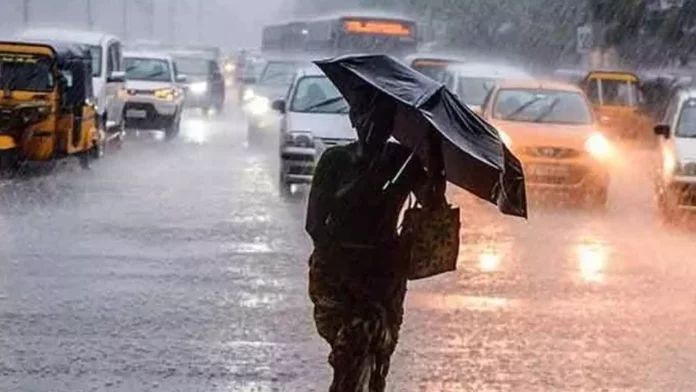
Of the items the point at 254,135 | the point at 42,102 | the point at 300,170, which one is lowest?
the point at 254,135

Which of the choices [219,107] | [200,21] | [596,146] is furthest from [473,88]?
[200,21]

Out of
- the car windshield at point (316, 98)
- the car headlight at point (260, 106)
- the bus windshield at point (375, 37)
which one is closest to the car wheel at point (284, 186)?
the car windshield at point (316, 98)

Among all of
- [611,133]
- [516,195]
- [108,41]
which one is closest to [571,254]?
[516,195]

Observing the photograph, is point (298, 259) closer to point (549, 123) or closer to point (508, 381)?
point (508, 381)

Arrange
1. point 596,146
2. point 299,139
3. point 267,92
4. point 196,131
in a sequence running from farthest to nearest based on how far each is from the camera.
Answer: point 196,131 → point 267,92 → point 596,146 → point 299,139

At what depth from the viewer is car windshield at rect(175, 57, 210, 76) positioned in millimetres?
47656

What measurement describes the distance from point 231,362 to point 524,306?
3.43 meters

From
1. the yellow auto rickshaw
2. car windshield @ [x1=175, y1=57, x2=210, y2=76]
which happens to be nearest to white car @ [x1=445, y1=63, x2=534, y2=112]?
the yellow auto rickshaw

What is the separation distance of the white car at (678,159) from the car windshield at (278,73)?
13.6 m

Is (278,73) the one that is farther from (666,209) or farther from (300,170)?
(666,209)

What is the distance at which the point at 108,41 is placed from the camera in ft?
98.9

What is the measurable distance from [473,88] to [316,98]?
6.78 meters

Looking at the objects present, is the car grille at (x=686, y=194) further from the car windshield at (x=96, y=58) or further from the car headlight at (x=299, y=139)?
the car windshield at (x=96, y=58)

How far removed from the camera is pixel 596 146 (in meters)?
22.2
